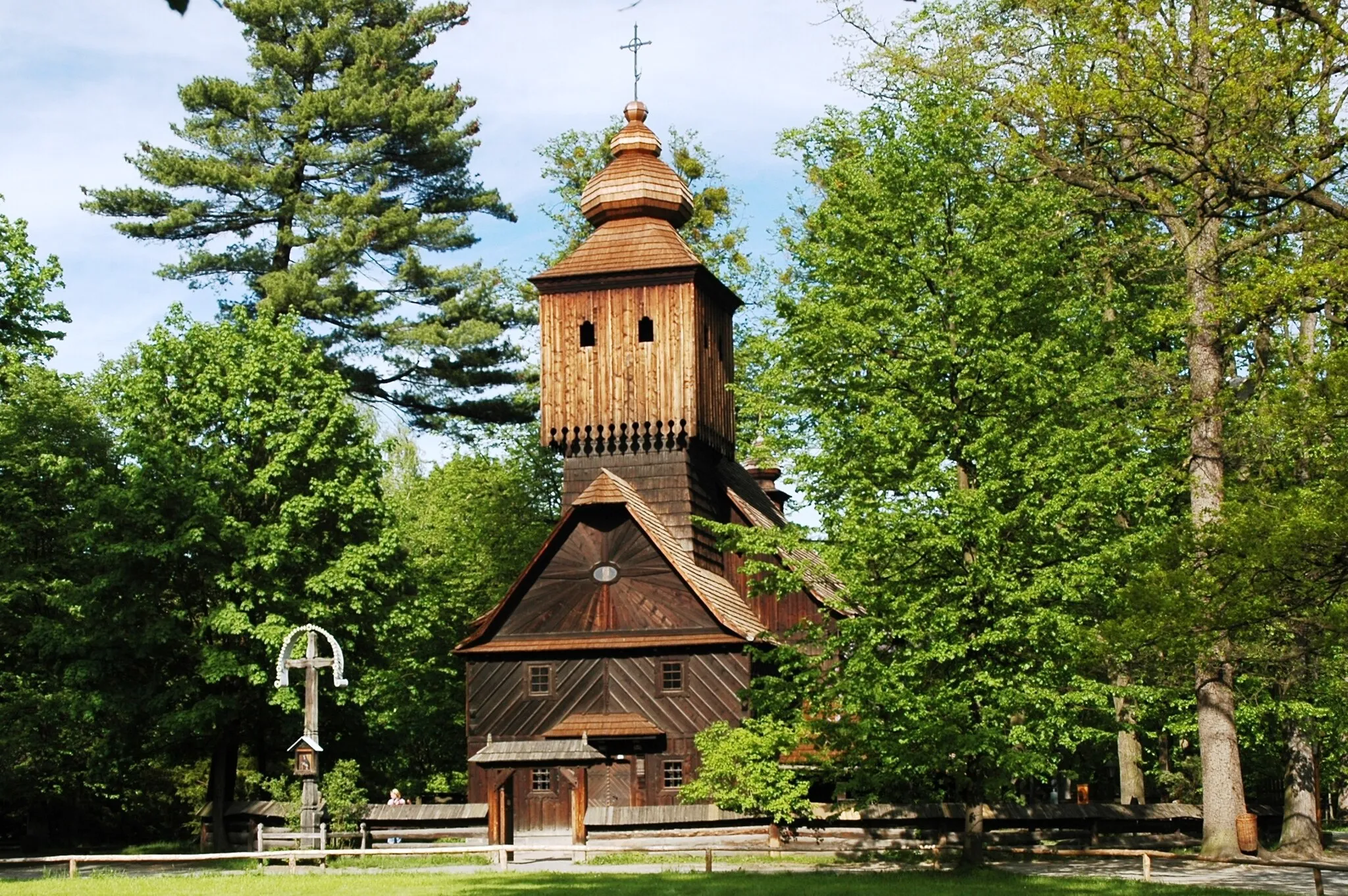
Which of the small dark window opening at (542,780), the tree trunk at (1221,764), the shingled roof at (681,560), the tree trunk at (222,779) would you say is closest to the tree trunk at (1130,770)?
the shingled roof at (681,560)

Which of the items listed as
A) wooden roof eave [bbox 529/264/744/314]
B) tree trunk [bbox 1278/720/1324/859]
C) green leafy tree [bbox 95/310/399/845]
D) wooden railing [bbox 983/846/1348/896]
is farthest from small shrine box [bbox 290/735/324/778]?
tree trunk [bbox 1278/720/1324/859]

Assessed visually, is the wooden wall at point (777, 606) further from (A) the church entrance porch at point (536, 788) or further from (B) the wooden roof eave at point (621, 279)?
(A) the church entrance porch at point (536, 788)

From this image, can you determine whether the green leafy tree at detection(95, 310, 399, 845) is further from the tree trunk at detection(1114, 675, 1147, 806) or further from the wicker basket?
the wicker basket

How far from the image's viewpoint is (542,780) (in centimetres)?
3553

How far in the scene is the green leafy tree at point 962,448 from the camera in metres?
26.1

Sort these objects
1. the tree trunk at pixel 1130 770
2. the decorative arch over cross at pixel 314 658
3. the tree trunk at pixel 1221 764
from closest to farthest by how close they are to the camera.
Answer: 1. the tree trunk at pixel 1221 764
2. the decorative arch over cross at pixel 314 658
3. the tree trunk at pixel 1130 770

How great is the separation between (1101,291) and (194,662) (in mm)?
20841

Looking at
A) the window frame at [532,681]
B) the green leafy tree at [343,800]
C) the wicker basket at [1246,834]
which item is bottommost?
the wicker basket at [1246,834]

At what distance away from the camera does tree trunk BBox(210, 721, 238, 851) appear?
34781 millimetres

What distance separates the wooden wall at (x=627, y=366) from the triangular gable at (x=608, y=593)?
2.33 m

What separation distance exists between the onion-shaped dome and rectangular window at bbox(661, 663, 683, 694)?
11.8 m

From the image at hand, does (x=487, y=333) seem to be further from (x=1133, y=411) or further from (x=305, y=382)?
(x=1133, y=411)

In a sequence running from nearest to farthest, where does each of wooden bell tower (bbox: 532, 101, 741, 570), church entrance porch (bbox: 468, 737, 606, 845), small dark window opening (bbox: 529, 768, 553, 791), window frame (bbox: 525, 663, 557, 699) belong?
church entrance porch (bbox: 468, 737, 606, 845), small dark window opening (bbox: 529, 768, 553, 791), window frame (bbox: 525, 663, 557, 699), wooden bell tower (bbox: 532, 101, 741, 570)

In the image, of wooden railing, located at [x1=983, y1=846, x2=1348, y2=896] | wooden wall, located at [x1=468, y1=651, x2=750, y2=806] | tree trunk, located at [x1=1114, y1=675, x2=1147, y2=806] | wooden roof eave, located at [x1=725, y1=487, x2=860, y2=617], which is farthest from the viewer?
tree trunk, located at [x1=1114, y1=675, x2=1147, y2=806]
